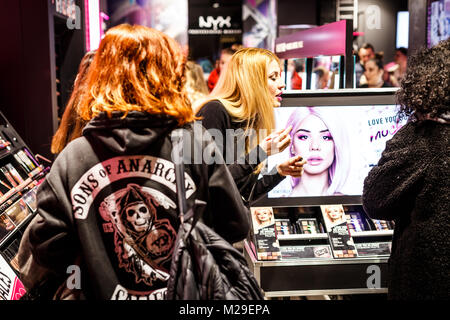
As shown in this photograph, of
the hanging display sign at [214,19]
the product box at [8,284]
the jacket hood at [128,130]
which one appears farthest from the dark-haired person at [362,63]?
the jacket hood at [128,130]

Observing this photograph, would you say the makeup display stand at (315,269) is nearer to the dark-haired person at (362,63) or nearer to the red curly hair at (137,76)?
the red curly hair at (137,76)

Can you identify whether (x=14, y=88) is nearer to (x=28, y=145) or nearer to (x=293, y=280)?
(x=28, y=145)

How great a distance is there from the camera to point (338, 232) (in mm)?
2516

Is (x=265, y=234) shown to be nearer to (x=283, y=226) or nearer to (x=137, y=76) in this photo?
(x=283, y=226)

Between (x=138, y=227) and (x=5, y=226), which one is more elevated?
(x=138, y=227)

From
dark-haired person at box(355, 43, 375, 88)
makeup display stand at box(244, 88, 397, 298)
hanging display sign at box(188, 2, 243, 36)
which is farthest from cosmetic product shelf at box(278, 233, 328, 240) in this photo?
hanging display sign at box(188, 2, 243, 36)

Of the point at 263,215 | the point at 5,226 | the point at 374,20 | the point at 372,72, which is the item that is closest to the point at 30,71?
the point at 5,226

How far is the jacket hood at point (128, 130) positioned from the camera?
145 cm

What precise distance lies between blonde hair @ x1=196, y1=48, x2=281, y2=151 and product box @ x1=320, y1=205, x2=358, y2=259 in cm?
54

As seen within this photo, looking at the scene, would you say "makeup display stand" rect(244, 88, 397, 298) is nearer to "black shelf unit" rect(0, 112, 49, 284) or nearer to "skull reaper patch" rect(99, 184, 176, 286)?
"skull reaper patch" rect(99, 184, 176, 286)

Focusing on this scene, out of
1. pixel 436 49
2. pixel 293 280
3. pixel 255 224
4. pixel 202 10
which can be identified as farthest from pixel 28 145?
pixel 202 10

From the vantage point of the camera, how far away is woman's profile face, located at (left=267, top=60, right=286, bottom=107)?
2.52m

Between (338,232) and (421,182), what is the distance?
2.30 feet

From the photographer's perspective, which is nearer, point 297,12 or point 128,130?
point 128,130
